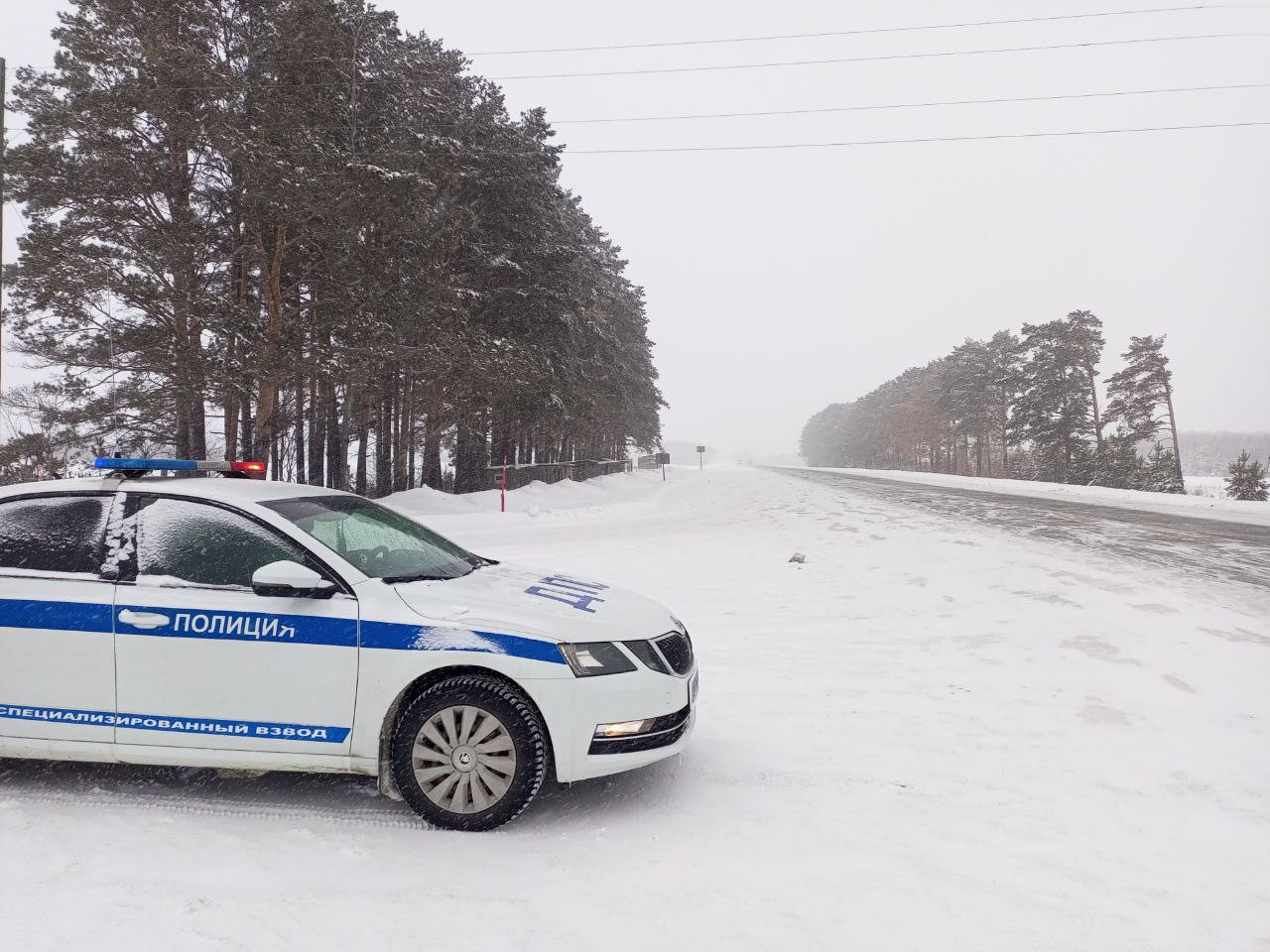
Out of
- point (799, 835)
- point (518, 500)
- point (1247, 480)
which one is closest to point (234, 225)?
point (518, 500)

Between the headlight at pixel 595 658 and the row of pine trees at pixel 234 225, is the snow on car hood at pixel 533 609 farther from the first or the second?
the row of pine trees at pixel 234 225

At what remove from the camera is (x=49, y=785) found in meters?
3.82

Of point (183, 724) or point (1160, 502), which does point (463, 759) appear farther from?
point (1160, 502)

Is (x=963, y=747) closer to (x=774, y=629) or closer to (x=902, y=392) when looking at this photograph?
(x=774, y=629)

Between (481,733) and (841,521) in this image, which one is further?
(841,521)

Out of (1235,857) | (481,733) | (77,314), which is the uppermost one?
(77,314)

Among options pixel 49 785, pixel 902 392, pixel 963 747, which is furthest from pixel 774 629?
pixel 902 392

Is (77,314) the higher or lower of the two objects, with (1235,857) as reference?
higher

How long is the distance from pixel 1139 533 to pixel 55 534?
15.8 metres

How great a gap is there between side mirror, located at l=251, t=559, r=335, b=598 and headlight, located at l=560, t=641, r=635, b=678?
1165 millimetres

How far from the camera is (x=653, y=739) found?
11.5 ft

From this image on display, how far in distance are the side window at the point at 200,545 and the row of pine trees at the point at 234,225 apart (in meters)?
13.0

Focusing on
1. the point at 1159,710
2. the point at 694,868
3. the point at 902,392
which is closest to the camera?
the point at 694,868

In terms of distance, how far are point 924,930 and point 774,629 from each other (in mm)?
4631
